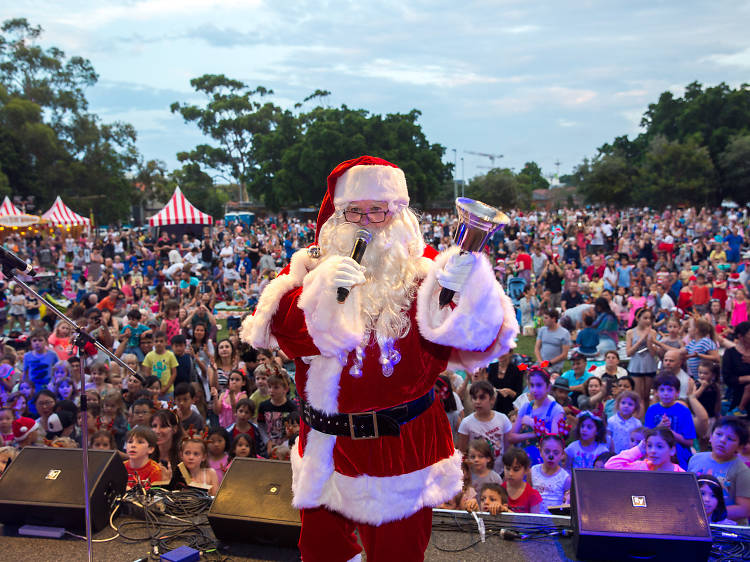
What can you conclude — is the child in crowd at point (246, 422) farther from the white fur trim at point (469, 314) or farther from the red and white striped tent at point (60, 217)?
the red and white striped tent at point (60, 217)

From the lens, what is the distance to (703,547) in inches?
113

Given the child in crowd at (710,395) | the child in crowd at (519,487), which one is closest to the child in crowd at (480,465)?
the child in crowd at (519,487)

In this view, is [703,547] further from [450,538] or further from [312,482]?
[312,482]

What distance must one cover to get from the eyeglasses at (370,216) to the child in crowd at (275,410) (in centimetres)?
345

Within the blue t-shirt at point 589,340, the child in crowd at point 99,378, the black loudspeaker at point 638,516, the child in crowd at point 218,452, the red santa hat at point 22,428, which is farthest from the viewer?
the blue t-shirt at point 589,340

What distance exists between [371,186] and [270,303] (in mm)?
632

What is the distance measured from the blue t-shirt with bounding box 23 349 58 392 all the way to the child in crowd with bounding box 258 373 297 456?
10.2 ft

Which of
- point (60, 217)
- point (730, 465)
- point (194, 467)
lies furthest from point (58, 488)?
point (60, 217)

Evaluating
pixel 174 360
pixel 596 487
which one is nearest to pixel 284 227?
pixel 174 360

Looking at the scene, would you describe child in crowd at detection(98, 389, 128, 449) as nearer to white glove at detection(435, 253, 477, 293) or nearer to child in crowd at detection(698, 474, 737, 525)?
white glove at detection(435, 253, 477, 293)

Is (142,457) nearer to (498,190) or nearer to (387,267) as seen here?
(387,267)

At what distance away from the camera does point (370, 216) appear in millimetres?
2627

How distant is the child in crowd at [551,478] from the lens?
4.50m

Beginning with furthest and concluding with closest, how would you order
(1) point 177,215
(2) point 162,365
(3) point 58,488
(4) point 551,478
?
1. (1) point 177,215
2. (2) point 162,365
3. (4) point 551,478
4. (3) point 58,488
